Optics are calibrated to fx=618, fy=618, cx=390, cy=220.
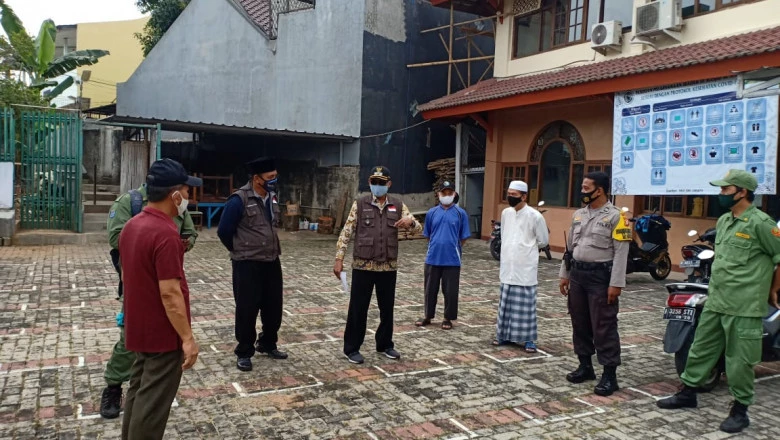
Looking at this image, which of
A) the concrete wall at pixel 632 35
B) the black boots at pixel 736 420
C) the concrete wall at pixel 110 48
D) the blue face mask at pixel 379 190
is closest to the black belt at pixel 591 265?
→ the black boots at pixel 736 420

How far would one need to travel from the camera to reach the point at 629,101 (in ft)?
37.6

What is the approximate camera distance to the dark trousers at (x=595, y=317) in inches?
188

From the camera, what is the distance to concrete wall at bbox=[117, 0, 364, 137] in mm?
17375

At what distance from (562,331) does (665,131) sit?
5684mm

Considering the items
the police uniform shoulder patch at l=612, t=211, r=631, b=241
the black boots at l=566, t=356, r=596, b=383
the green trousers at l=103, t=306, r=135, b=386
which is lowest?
the black boots at l=566, t=356, r=596, b=383

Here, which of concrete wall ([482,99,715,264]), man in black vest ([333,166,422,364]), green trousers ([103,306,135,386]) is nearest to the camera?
green trousers ([103,306,135,386])

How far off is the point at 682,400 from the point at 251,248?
350 centimetres

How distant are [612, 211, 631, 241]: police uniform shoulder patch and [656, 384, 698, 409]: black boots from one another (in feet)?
3.79

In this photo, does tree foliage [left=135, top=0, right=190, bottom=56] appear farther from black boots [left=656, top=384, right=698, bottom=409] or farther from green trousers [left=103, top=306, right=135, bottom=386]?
black boots [left=656, top=384, right=698, bottom=409]

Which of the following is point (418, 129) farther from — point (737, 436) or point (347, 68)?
point (737, 436)

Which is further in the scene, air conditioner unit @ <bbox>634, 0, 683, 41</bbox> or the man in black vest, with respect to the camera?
air conditioner unit @ <bbox>634, 0, 683, 41</bbox>

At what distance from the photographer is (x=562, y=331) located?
682 centimetres

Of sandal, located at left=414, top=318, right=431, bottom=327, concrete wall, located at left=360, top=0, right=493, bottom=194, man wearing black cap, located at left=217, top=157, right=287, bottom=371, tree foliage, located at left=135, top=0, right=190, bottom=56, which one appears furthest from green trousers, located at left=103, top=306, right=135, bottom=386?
tree foliage, located at left=135, top=0, right=190, bottom=56

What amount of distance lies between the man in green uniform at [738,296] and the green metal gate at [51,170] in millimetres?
12480
